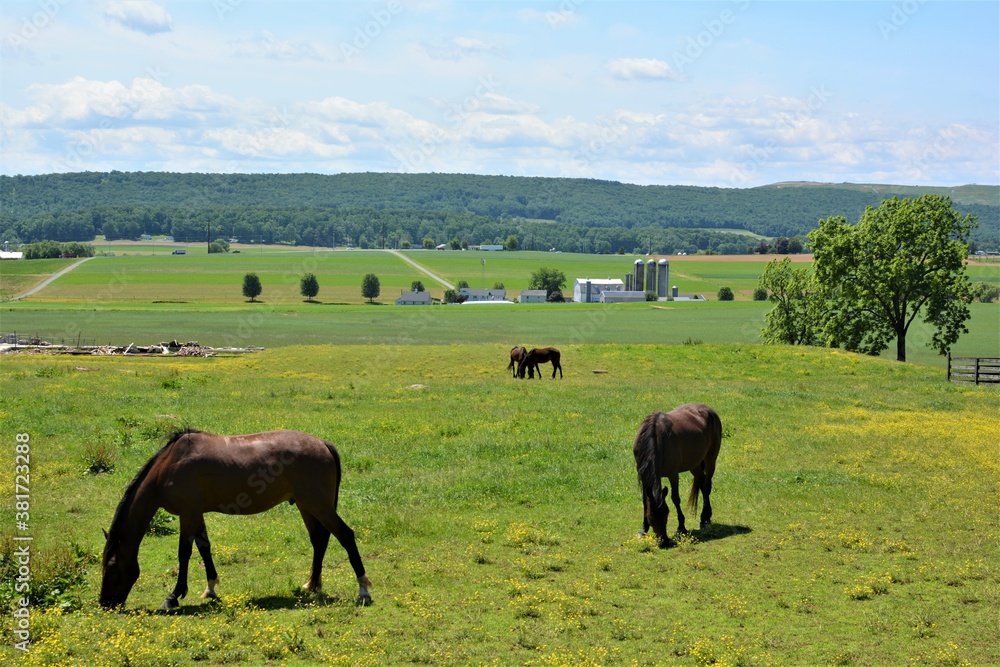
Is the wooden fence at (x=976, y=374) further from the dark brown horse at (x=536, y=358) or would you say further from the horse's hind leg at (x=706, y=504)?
the horse's hind leg at (x=706, y=504)

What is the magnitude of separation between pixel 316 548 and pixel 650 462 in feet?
20.7

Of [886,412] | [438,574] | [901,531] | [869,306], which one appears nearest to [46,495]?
[438,574]

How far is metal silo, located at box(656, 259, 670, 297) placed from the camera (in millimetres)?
182400

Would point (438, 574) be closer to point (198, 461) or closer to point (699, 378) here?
point (198, 461)

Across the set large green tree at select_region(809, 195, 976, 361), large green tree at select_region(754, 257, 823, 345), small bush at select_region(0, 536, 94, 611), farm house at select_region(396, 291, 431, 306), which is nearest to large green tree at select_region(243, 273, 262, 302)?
farm house at select_region(396, 291, 431, 306)

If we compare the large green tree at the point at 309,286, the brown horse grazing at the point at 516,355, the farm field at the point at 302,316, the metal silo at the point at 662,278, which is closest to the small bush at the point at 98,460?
the brown horse grazing at the point at 516,355

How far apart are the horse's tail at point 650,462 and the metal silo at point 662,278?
553 feet

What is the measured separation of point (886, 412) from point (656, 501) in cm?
1908

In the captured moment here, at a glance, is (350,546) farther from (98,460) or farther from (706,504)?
(98,460)

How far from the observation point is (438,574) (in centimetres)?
1357

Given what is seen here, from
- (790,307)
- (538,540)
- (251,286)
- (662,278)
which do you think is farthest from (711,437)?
(662,278)

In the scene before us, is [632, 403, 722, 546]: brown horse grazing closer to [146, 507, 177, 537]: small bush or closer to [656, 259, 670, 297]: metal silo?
[146, 507, 177, 537]: small bush

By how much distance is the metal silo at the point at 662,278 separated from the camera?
182m

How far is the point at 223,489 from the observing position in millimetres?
12180
